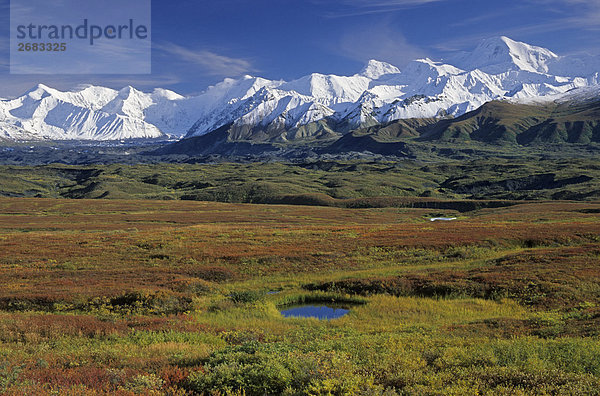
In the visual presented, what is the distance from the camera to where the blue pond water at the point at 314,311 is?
23736 mm

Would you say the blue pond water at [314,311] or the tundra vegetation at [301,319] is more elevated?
the tundra vegetation at [301,319]

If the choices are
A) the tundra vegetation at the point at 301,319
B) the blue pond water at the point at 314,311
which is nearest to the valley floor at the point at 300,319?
the tundra vegetation at the point at 301,319

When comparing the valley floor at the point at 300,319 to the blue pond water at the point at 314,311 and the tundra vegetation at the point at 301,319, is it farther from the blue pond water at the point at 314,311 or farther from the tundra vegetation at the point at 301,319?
the blue pond water at the point at 314,311

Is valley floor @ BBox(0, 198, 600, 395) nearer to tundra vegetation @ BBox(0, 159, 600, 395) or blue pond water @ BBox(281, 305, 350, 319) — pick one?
tundra vegetation @ BBox(0, 159, 600, 395)

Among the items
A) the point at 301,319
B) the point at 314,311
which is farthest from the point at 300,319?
the point at 314,311

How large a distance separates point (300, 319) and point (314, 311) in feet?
12.0

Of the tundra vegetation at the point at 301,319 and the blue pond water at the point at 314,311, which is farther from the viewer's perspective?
the blue pond water at the point at 314,311

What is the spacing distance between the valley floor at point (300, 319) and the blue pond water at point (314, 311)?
3.54 feet

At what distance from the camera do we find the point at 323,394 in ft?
29.1

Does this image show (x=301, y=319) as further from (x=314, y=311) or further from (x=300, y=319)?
(x=314, y=311)

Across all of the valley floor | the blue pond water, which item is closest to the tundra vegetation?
the valley floor

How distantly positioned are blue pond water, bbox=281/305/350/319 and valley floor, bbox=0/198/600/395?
1079 mm

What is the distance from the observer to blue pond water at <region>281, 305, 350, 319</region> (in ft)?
77.9

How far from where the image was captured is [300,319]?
21.5 meters
